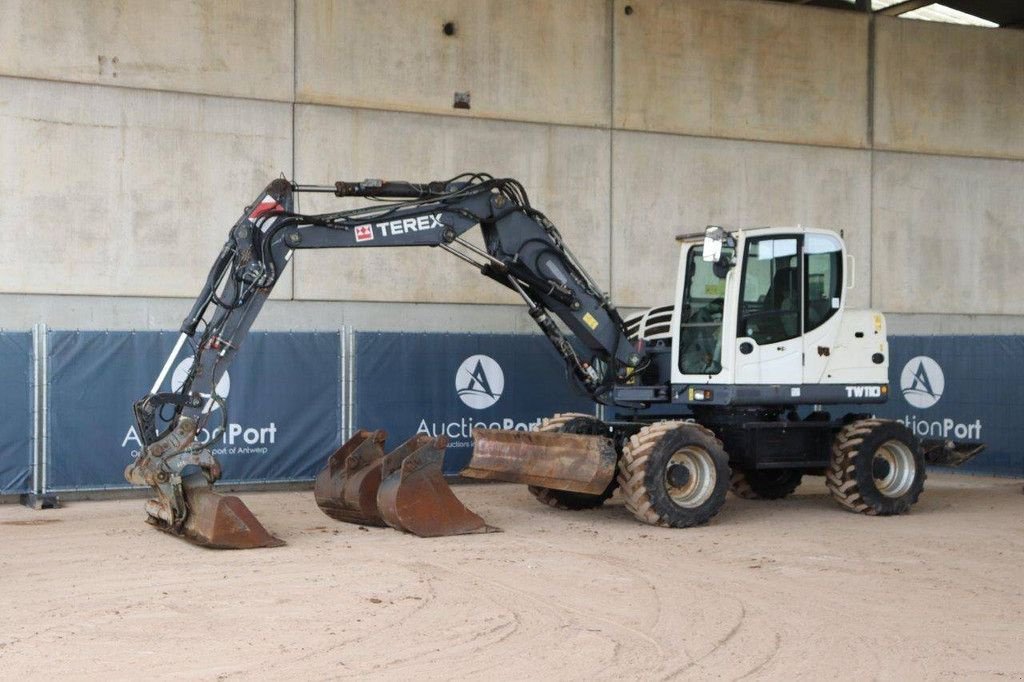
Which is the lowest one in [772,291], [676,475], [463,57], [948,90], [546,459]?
[676,475]

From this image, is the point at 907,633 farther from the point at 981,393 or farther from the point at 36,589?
the point at 981,393

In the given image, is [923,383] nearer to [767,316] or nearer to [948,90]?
[948,90]

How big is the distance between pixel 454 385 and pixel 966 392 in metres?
7.56

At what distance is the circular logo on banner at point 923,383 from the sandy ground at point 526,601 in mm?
5027

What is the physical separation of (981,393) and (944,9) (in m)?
7.11

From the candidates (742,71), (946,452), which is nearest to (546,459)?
(946,452)

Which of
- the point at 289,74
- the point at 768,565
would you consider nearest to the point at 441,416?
the point at 289,74

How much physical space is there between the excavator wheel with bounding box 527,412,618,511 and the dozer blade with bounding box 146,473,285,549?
351 cm

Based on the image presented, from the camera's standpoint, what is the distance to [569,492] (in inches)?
551

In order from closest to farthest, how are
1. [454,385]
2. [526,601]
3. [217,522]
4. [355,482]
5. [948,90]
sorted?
[526,601], [217,522], [355,482], [454,385], [948,90]

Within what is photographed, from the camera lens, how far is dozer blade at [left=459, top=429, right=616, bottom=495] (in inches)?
498

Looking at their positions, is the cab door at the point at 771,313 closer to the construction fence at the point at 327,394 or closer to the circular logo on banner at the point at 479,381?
the construction fence at the point at 327,394

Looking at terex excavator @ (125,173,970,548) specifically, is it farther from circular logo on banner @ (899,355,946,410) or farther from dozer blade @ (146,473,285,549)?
circular logo on banner @ (899,355,946,410)

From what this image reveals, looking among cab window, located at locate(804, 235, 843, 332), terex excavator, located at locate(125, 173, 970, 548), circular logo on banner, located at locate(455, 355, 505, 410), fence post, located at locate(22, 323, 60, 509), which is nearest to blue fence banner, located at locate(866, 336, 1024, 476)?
terex excavator, located at locate(125, 173, 970, 548)
